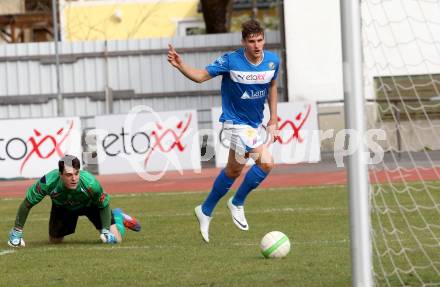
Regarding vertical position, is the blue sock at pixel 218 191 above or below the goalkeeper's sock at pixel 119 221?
above

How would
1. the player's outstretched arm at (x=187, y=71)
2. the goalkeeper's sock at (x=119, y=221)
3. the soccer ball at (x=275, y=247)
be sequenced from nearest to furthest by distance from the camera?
the soccer ball at (x=275, y=247)
the player's outstretched arm at (x=187, y=71)
the goalkeeper's sock at (x=119, y=221)

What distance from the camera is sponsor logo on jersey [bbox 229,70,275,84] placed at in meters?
10.1

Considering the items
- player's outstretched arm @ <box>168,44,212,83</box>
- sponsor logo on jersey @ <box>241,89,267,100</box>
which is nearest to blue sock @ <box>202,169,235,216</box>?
sponsor logo on jersey @ <box>241,89,267,100</box>

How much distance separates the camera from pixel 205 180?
755 inches

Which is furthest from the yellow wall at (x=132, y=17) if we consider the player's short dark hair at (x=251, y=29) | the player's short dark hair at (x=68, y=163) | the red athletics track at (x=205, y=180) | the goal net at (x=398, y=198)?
the player's short dark hair at (x=68, y=163)

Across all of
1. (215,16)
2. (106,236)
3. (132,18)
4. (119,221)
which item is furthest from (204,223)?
(132,18)

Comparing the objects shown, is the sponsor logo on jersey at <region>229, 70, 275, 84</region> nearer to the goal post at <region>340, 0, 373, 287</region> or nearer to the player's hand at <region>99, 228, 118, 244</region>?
the player's hand at <region>99, 228, 118, 244</region>

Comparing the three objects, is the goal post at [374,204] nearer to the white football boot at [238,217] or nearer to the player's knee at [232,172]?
the white football boot at [238,217]

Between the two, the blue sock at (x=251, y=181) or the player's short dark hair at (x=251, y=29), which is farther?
the blue sock at (x=251, y=181)

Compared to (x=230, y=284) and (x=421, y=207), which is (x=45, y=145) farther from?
(x=230, y=284)

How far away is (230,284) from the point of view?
7469 mm

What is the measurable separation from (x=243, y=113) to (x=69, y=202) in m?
1.84


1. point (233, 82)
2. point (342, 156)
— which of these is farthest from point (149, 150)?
point (233, 82)

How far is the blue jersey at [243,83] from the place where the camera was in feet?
33.0
